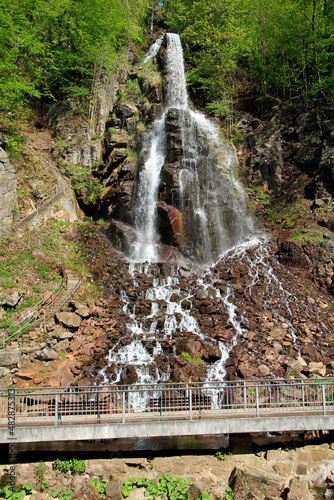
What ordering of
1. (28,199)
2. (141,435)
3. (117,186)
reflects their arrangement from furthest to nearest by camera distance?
(117,186) < (28,199) < (141,435)

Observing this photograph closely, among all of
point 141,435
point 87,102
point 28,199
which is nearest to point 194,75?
point 87,102

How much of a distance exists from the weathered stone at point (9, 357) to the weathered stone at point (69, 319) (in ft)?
8.94

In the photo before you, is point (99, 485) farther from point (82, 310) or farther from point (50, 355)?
point (82, 310)

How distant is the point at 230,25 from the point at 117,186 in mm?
22139

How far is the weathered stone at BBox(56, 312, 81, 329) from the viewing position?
1706 centimetres

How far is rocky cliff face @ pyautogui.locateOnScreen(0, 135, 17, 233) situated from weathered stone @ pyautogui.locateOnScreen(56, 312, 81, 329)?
7932 millimetres

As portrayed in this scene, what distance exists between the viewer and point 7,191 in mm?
22844

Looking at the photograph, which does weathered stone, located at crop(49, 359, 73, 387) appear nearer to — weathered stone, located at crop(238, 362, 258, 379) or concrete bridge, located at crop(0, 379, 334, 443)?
concrete bridge, located at crop(0, 379, 334, 443)

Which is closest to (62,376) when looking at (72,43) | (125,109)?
(125,109)

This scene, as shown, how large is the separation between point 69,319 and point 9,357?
3.39m

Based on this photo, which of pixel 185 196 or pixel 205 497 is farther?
pixel 185 196

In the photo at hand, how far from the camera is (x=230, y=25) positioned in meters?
35.6

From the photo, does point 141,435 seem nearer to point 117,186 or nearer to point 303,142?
point 117,186

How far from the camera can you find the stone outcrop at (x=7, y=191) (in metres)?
22.2
